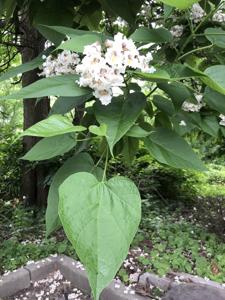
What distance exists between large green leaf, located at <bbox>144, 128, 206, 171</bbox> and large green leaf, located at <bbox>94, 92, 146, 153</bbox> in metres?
0.07

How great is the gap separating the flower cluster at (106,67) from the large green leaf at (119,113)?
0.02 metres

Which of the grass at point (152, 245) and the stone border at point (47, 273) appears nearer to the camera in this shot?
the stone border at point (47, 273)

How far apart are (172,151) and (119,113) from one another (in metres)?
0.12

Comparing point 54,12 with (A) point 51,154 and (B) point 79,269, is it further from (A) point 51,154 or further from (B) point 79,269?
(B) point 79,269

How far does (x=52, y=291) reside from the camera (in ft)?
9.05

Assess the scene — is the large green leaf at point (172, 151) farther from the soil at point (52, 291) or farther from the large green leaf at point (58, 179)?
the soil at point (52, 291)

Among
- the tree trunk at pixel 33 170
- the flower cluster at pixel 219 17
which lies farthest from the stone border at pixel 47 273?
the flower cluster at pixel 219 17

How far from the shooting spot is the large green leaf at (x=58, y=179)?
716 millimetres

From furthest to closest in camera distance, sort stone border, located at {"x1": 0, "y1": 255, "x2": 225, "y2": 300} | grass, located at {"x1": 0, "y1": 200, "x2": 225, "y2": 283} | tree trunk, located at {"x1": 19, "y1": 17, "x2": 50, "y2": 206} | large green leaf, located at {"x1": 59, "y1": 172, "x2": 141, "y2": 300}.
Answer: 1. tree trunk, located at {"x1": 19, "y1": 17, "x2": 50, "y2": 206}
2. grass, located at {"x1": 0, "y1": 200, "x2": 225, "y2": 283}
3. stone border, located at {"x1": 0, "y1": 255, "x2": 225, "y2": 300}
4. large green leaf, located at {"x1": 59, "y1": 172, "x2": 141, "y2": 300}

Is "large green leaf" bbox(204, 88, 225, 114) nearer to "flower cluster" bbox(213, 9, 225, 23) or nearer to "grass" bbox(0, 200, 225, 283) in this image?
"flower cluster" bbox(213, 9, 225, 23)

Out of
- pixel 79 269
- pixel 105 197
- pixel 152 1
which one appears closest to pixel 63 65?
pixel 105 197

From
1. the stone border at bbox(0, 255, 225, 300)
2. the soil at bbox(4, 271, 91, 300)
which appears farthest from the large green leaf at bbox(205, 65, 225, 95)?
the soil at bbox(4, 271, 91, 300)

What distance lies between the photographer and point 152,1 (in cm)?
183

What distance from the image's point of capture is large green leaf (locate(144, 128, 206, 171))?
73 cm
